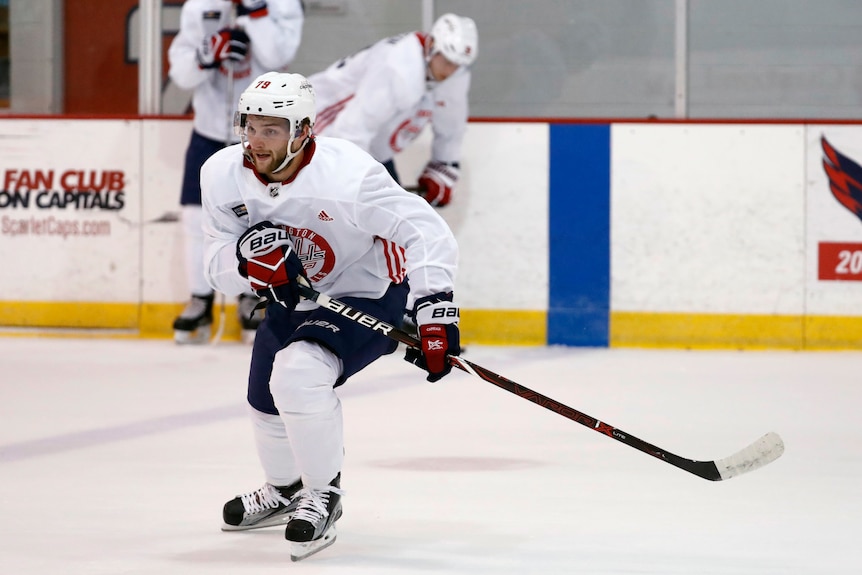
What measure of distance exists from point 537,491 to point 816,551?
73 cm

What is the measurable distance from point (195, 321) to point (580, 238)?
164 cm

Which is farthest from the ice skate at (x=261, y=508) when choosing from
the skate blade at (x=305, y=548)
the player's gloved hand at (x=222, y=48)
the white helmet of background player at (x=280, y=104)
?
the player's gloved hand at (x=222, y=48)

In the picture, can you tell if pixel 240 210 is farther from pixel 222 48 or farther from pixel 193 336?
pixel 193 336

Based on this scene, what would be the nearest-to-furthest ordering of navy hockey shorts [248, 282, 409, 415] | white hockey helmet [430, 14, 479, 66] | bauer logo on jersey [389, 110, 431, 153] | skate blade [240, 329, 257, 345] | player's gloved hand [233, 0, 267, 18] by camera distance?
1. navy hockey shorts [248, 282, 409, 415]
2. white hockey helmet [430, 14, 479, 66]
3. bauer logo on jersey [389, 110, 431, 153]
4. player's gloved hand [233, 0, 267, 18]
5. skate blade [240, 329, 257, 345]

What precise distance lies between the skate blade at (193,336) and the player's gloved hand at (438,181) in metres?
1.11

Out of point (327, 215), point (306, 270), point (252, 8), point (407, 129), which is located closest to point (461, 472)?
point (306, 270)

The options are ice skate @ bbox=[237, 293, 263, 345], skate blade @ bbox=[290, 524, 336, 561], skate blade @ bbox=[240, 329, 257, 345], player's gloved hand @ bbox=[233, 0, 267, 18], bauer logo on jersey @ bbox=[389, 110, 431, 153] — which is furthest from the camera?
skate blade @ bbox=[240, 329, 257, 345]

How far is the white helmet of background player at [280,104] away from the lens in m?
2.63

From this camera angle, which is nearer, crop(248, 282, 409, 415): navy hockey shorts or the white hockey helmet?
crop(248, 282, 409, 415): navy hockey shorts

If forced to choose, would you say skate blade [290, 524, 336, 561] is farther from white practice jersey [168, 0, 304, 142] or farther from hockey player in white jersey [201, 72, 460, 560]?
white practice jersey [168, 0, 304, 142]

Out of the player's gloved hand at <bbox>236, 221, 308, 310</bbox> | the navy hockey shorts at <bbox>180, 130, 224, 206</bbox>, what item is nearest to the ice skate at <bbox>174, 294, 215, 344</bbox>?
the navy hockey shorts at <bbox>180, 130, 224, 206</bbox>

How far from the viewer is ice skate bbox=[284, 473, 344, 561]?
256 centimetres

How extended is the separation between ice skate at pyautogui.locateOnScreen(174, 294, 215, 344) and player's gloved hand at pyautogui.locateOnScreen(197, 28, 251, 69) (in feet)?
3.20

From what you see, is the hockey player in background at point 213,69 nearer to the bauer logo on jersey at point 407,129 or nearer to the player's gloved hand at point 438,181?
the bauer logo on jersey at point 407,129
